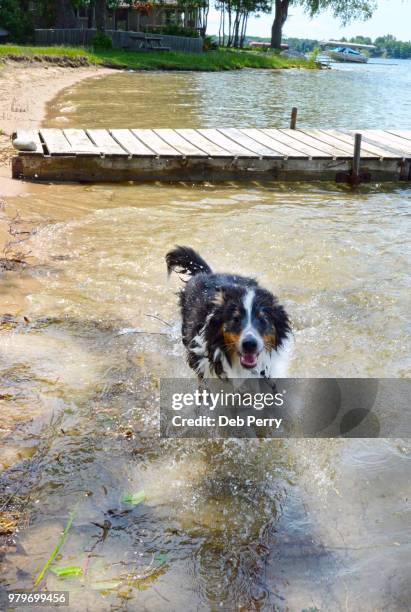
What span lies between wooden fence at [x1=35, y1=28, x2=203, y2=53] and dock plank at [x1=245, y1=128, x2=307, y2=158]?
33933 millimetres

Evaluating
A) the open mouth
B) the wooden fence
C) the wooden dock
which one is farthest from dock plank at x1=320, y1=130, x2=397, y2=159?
the wooden fence

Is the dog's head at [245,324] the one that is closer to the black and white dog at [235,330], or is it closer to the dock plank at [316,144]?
the black and white dog at [235,330]

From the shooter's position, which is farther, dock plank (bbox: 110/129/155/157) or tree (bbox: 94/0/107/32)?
tree (bbox: 94/0/107/32)

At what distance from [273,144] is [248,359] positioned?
9.22 m

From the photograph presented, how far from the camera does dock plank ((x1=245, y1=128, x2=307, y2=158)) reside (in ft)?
37.5

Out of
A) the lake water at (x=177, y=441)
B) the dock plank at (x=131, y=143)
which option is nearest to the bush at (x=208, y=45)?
the dock plank at (x=131, y=143)

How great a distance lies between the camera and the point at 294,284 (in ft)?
22.6

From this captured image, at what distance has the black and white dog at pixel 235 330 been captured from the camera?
12.5 feet

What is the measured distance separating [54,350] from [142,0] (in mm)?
53464

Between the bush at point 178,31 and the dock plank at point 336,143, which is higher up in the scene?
the bush at point 178,31

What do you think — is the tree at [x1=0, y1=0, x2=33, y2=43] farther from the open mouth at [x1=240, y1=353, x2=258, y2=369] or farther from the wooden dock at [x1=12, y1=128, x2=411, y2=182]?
the open mouth at [x1=240, y1=353, x2=258, y2=369]

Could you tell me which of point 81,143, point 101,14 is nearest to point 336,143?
point 81,143

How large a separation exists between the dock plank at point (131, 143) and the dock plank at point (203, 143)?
1.03m

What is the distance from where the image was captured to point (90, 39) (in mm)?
44688
